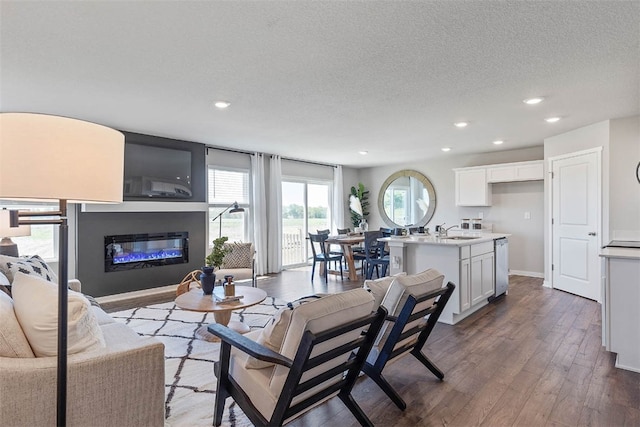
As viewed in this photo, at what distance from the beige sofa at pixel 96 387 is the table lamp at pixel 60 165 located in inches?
8.6

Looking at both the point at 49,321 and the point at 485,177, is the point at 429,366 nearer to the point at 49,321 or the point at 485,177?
the point at 49,321

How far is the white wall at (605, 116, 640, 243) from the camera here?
4145 millimetres

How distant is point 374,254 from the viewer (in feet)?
20.0

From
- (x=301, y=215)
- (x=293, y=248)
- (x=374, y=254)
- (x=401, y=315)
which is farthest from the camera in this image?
(x=301, y=215)

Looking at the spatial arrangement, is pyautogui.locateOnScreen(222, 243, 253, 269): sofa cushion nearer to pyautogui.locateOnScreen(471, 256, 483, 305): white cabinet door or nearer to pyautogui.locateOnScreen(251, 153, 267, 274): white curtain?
pyautogui.locateOnScreen(251, 153, 267, 274): white curtain

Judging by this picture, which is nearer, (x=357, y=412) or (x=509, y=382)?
(x=357, y=412)

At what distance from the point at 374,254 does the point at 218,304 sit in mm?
3611

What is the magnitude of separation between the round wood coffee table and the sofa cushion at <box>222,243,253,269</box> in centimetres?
125

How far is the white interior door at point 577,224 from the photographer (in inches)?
178

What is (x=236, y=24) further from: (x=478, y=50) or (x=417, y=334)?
(x=417, y=334)

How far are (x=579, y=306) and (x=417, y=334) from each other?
3170mm

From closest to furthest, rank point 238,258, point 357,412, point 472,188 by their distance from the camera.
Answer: point 357,412 < point 238,258 < point 472,188

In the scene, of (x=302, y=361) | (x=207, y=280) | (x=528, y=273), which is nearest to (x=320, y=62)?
(x=302, y=361)

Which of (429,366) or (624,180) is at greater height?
(624,180)
